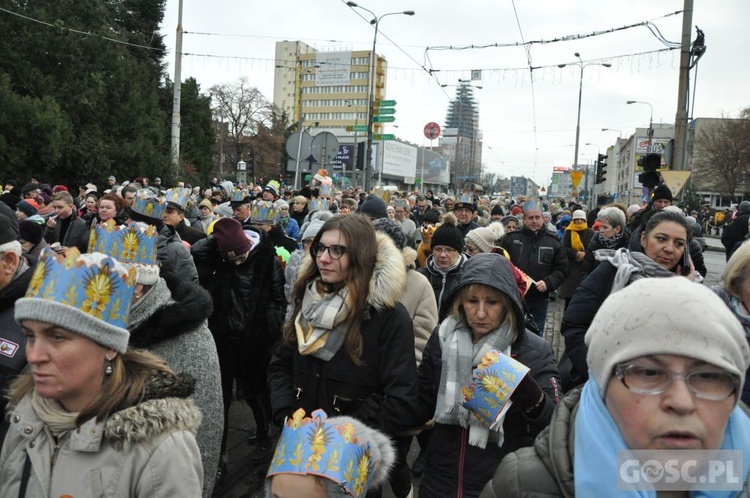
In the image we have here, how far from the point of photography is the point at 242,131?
186 ft

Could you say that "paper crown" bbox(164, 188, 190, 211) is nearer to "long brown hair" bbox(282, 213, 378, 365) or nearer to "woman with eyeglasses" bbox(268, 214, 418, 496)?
"long brown hair" bbox(282, 213, 378, 365)

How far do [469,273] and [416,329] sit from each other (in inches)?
47.3

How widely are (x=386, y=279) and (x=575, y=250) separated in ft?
22.5

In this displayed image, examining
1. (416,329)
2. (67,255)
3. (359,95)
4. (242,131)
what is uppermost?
(359,95)

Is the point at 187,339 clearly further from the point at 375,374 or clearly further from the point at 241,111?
the point at 241,111

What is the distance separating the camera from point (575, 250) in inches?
355

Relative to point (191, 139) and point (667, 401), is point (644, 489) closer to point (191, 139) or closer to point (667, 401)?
point (667, 401)

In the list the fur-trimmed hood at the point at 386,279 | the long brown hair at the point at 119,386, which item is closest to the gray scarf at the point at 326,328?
the fur-trimmed hood at the point at 386,279

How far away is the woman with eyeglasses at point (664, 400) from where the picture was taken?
121 cm

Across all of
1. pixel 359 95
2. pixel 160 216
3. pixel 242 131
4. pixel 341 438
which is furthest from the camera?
pixel 359 95

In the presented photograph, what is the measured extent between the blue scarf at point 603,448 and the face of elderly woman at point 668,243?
2.84 meters

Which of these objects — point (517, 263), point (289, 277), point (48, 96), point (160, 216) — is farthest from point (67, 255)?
point (48, 96)

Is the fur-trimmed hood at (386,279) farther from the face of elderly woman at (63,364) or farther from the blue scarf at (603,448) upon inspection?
the blue scarf at (603,448)

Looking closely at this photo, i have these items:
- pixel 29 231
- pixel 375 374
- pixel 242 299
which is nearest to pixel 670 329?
pixel 375 374
